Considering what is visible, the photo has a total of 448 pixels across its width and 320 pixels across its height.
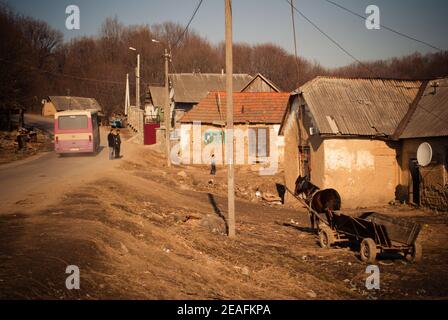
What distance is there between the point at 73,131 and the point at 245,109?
43.4 feet

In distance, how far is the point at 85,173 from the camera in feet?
66.3

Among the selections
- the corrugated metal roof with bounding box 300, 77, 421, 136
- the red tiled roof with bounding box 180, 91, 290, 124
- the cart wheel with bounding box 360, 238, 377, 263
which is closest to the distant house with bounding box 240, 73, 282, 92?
the red tiled roof with bounding box 180, 91, 290, 124

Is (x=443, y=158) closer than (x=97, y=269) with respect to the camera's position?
No

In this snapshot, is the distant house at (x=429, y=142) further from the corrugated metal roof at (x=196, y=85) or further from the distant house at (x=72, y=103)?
the distant house at (x=72, y=103)

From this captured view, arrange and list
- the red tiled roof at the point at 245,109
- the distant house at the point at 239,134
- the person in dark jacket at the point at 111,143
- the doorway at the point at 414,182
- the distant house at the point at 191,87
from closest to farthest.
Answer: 1. the doorway at the point at 414,182
2. the person in dark jacket at the point at 111,143
3. the distant house at the point at 239,134
4. the red tiled roof at the point at 245,109
5. the distant house at the point at 191,87

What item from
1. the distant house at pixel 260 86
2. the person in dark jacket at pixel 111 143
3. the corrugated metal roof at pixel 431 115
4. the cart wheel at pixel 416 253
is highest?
the distant house at pixel 260 86

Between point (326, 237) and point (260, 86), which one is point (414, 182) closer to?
point (326, 237)

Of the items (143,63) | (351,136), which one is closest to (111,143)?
(351,136)

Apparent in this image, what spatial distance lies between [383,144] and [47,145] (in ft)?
94.1

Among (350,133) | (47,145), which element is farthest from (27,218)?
(47,145)

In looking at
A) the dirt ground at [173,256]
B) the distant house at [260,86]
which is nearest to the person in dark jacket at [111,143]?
the dirt ground at [173,256]

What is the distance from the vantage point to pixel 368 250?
11.1 m

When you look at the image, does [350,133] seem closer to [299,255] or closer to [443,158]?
[443,158]

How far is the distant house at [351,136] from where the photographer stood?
20625 mm
